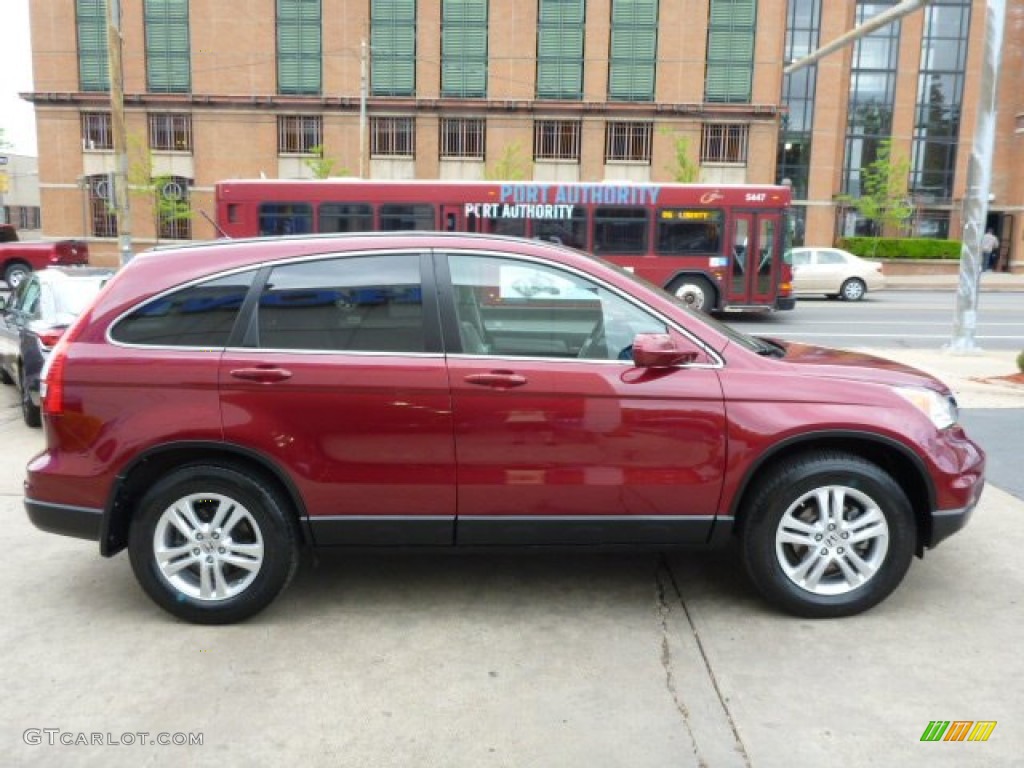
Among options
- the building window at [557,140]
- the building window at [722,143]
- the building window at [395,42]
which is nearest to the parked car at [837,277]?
the building window at [722,143]

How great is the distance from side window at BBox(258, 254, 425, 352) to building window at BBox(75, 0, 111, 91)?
41259 mm

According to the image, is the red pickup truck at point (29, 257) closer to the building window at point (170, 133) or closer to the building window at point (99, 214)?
the building window at point (99, 214)

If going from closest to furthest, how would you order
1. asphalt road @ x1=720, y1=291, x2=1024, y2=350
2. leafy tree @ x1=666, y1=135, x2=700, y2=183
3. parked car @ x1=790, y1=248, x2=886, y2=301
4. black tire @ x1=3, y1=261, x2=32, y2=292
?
asphalt road @ x1=720, y1=291, x2=1024, y2=350, parked car @ x1=790, y1=248, x2=886, y2=301, black tire @ x1=3, y1=261, x2=32, y2=292, leafy tree @ x1=666, y1=135, x2=700, y2=183

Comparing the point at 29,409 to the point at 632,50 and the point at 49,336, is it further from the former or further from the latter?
the point at 632,50

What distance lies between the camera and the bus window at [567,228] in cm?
1889

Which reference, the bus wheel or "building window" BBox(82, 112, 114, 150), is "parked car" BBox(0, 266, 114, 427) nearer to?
the bus wheel

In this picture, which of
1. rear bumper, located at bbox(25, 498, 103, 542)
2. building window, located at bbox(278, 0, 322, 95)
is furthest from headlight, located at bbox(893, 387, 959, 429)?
building window, located at bbox(278, 0, 322, 95)

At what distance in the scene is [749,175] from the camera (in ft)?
131

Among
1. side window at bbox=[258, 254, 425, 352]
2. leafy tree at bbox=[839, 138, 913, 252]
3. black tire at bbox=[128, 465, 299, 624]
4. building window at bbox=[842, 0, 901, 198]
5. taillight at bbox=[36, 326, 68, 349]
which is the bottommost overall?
black tire at bbox=[128, 465, 299, 624]

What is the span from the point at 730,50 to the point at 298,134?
19.9 m

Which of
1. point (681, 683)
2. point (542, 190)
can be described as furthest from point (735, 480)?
point (542, 190)

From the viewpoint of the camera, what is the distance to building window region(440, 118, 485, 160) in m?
39.6

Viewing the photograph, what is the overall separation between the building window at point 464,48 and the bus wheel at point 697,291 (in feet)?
77.5

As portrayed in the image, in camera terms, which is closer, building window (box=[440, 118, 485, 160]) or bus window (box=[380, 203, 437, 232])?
bus window (box=[380, 203, 437, 232])
